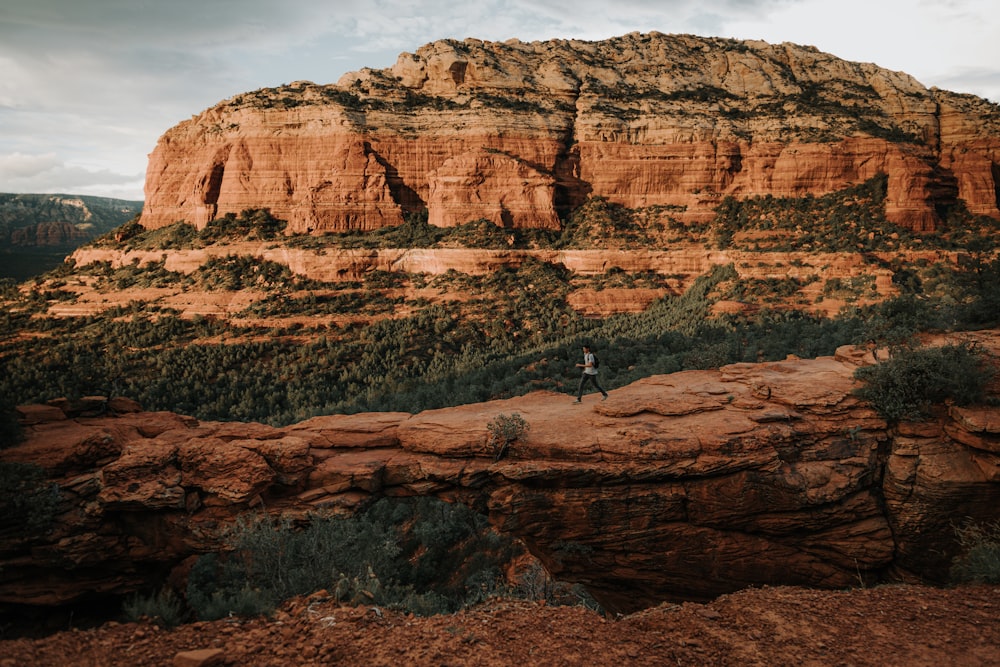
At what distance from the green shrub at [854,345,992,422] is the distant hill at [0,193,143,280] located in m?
87.1

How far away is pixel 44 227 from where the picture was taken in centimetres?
10719

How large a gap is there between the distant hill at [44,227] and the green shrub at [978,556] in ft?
289

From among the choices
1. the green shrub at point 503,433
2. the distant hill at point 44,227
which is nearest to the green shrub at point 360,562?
the green shrub at point 503,433

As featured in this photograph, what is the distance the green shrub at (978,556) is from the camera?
6409mm

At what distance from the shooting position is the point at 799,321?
2773 centimetres

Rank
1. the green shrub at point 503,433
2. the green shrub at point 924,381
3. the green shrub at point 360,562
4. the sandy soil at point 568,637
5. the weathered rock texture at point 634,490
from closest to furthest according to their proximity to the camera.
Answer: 1. the sandy soil at point 568,637
2. the green shrub at point 360,562
3. the weathered rock texture at point 634,490
4. the green shrub at point 924,381
5. the green shrub at point 503,433

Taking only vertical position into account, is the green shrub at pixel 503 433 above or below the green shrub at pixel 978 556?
above

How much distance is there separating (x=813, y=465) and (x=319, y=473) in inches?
377

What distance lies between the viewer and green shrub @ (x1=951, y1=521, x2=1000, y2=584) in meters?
→ 6.41

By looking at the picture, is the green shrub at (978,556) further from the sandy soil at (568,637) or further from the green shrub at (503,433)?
the green shrub at (503,433)

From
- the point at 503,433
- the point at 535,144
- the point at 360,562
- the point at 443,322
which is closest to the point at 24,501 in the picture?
the point at 360,562

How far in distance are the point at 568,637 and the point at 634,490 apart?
13.1 ft

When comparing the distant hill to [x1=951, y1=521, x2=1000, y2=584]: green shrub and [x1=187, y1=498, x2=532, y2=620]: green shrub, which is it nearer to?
[x1=187, y1=498, x2=532, y2=620]: green shrub

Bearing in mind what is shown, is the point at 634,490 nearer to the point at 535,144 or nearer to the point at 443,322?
the point at 443,322
